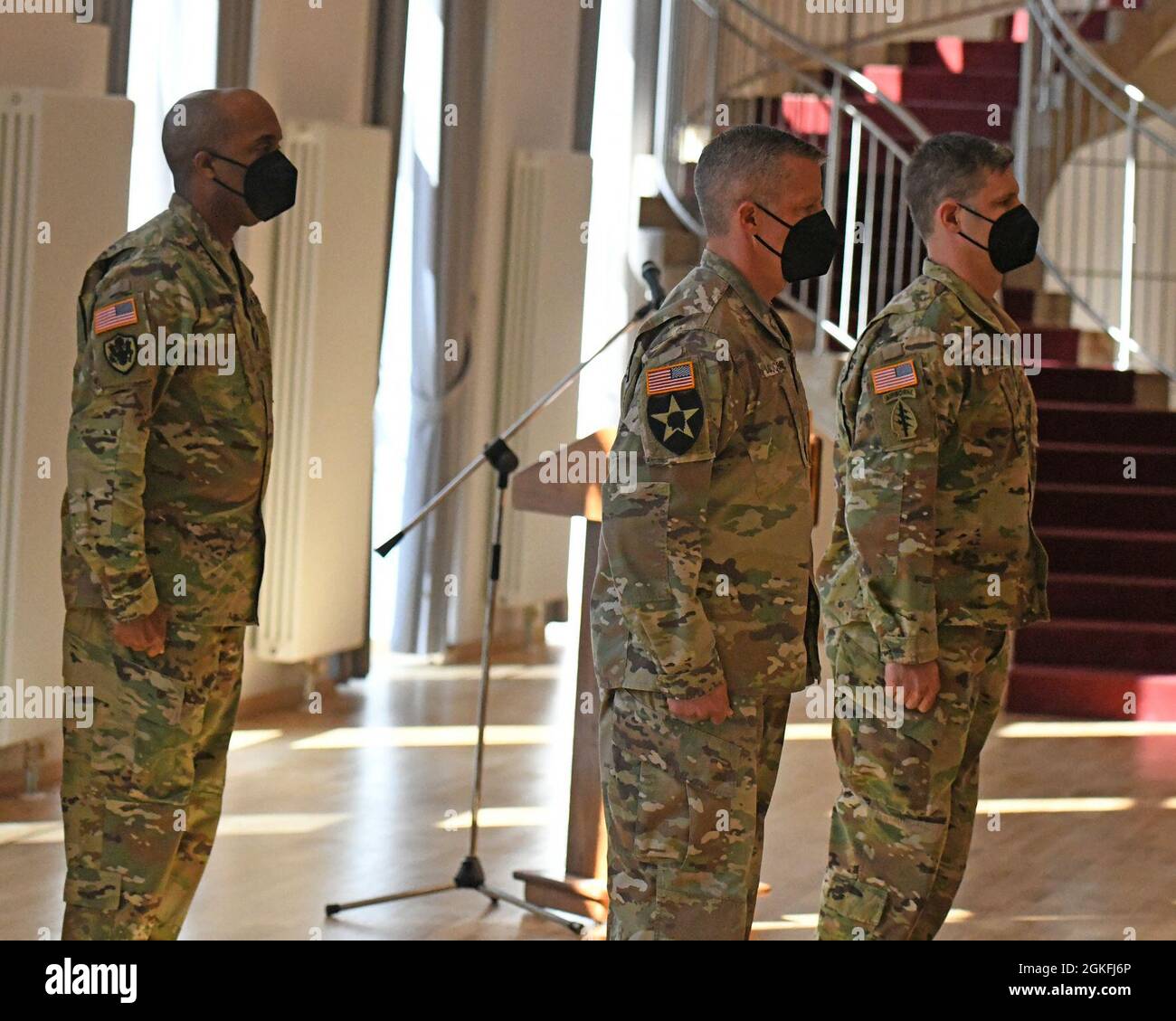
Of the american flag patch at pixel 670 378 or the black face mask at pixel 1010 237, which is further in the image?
the black face mask at pixel 1010 237

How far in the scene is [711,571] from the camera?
2.87 m

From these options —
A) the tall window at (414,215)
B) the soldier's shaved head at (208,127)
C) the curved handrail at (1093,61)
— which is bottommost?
the soldier's shaved head at (208,127)

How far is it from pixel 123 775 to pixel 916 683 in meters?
1.45

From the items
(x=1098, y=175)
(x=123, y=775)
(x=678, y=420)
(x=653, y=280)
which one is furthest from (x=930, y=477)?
(x=1098, y=175)

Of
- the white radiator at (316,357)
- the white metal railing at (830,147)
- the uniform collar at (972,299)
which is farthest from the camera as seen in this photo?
the white metal railing at (830,147)

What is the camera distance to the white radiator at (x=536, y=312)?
7.95 metres

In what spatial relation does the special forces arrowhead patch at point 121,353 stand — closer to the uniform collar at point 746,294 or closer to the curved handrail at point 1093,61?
the uniform collar at point 746,294

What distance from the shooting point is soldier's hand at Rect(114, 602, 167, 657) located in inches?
119

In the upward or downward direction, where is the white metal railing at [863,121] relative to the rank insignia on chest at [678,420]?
upward

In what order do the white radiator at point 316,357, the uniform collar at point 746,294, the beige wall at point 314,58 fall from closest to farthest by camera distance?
the uniform collar at point 746,294, the beige wall at point 314,58, the white radiator at point 316,357

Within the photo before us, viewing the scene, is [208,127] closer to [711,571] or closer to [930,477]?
[711,571]

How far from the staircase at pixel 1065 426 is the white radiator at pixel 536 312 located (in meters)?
0.50

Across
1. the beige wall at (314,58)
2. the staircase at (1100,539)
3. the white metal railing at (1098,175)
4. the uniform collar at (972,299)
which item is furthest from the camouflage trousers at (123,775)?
the white metal railing at (1098,175)

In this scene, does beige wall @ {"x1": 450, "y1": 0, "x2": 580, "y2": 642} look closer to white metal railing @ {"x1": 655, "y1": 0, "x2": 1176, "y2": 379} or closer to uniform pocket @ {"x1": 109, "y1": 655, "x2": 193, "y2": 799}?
white metal railing @ {"x1": 655, "y1": 0, "x2": 1176, "y2": 379}
